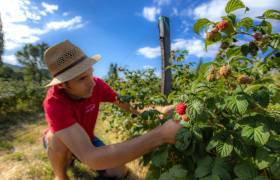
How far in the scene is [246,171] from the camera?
1385 mm

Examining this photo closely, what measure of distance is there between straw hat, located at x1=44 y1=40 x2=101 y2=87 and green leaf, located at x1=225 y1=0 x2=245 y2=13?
3.73 ft

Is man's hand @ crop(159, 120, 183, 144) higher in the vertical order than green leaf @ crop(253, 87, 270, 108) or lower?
lower

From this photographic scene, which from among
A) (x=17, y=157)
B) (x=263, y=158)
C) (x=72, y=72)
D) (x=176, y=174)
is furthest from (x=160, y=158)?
(x=17, y=157)

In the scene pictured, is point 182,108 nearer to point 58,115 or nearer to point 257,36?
point 257,36

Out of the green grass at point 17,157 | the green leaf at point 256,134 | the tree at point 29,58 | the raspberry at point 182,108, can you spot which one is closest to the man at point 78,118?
the raspberry at point 182,108

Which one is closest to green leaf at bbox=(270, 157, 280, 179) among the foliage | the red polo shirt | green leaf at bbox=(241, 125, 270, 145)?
the foliage

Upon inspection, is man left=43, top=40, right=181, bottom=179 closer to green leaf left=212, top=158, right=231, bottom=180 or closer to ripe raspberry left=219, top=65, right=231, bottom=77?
green leaf left=212, top=158, right=231, bottom=180

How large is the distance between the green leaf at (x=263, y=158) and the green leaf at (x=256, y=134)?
12 centimetres

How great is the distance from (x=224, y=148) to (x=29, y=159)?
3.13 m

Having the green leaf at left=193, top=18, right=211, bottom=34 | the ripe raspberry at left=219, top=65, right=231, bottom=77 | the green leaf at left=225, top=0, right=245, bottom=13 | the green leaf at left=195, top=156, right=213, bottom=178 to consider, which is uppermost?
the green leaf at left=225, top=0, right=245, bottom=13

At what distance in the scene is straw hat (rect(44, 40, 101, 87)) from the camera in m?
2.09

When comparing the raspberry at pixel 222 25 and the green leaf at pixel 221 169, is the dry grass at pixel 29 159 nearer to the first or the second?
the green leaf at pixel 221 169

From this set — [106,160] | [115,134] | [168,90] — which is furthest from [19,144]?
[106,160]

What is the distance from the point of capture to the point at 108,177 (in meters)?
3.01
